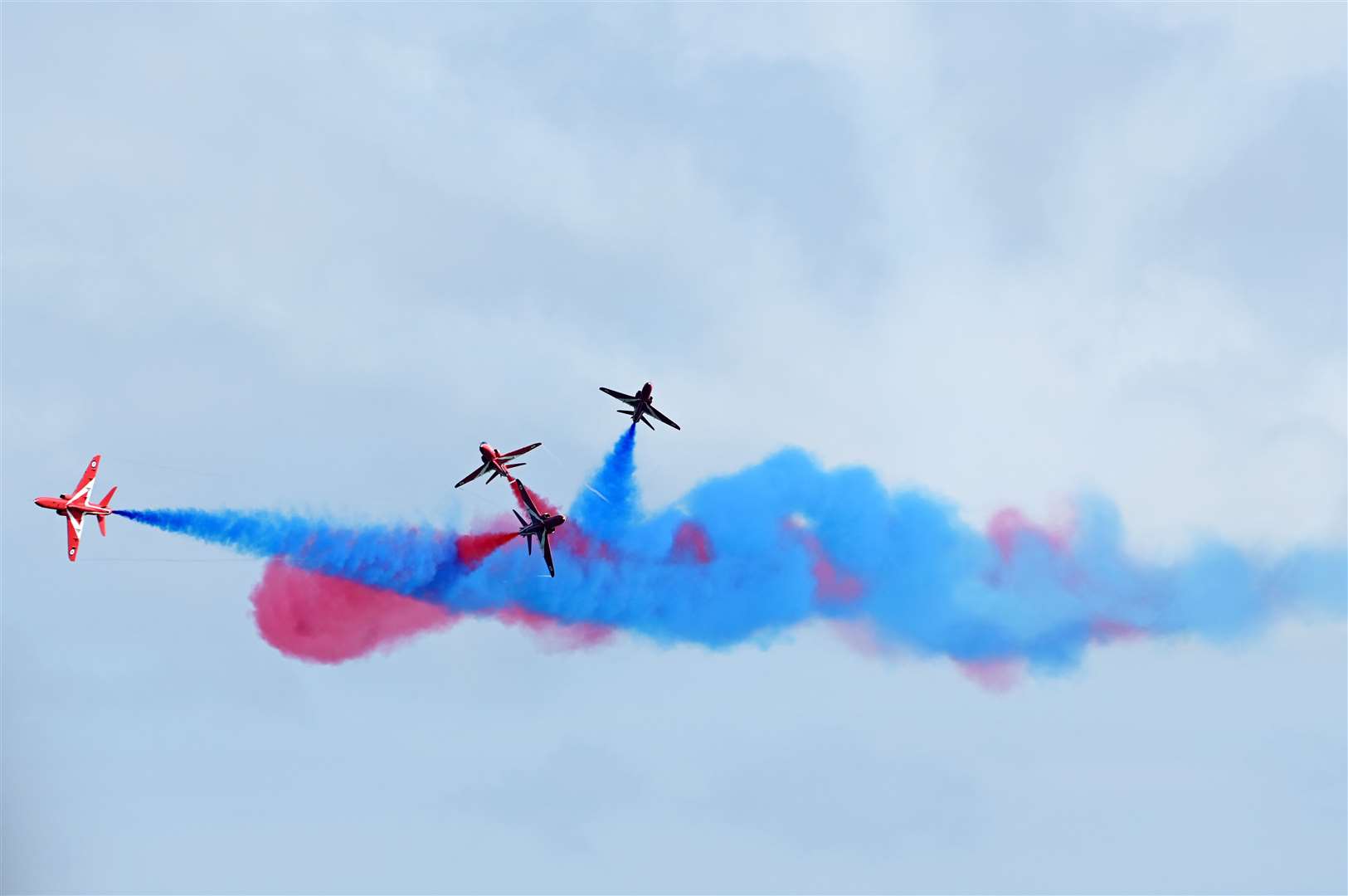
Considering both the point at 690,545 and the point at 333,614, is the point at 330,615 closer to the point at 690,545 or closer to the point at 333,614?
the point at 333,614

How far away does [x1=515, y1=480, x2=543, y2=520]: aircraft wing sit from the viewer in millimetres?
177250

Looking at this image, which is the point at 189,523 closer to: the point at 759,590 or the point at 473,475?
the point at 473,475

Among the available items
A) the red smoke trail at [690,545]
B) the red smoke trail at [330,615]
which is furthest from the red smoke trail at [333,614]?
the red smoke trail at [690,545]

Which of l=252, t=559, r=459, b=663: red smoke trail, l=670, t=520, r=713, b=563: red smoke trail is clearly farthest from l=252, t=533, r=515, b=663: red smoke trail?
l=670, t=520, r=713, b=563: red smoke trail

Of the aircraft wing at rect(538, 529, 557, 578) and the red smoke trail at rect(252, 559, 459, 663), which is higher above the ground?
the aircraft wing at rect(538, 529, 557, 578)

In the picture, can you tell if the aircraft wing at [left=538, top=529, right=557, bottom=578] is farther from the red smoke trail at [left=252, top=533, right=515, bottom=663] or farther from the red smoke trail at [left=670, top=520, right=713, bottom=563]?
the red smoke trail at [left=670, top=520, right=713, bottom=563]

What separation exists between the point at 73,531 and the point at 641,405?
2657 cm

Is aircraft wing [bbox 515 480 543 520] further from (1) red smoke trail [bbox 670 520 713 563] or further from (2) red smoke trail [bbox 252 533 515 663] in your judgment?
(1) red smoke trail [bbox 670 520 713 563]

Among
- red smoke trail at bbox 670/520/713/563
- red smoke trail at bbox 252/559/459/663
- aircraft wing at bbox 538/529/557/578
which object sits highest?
red smoke trail at bbox 670/520/713/563

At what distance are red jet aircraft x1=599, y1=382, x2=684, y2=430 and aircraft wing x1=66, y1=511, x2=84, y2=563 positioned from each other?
24568 mm

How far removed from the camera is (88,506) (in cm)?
17612

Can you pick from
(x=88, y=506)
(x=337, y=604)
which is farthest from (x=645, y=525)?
(x=88, y=506)

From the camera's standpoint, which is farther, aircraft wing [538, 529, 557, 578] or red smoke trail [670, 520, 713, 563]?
red smoke trail [670, 520, 713, 563]

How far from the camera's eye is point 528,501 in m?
178
